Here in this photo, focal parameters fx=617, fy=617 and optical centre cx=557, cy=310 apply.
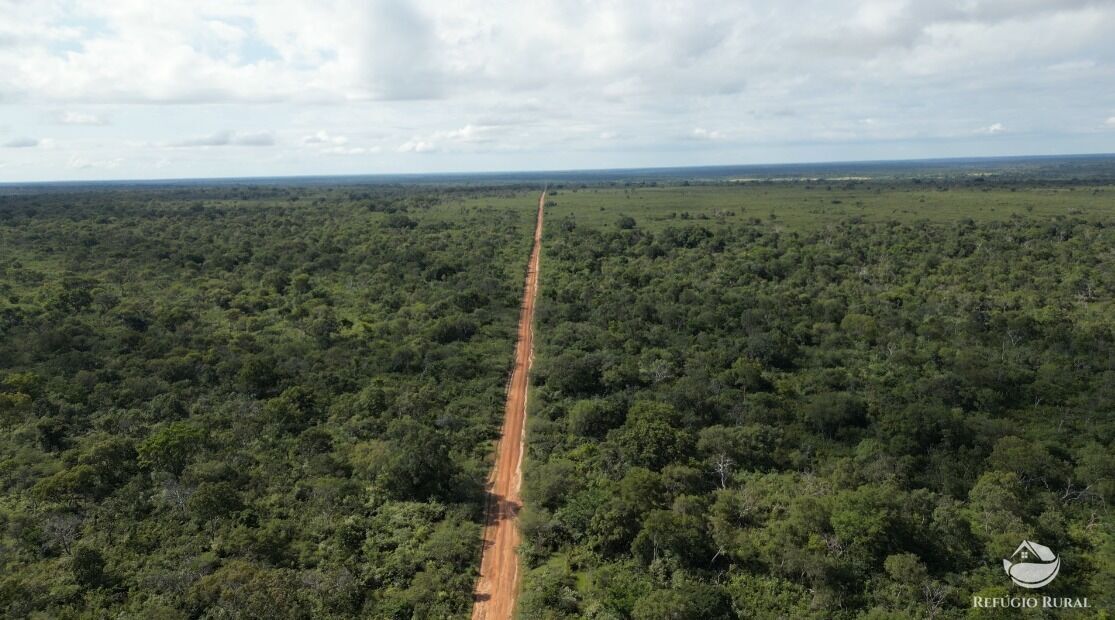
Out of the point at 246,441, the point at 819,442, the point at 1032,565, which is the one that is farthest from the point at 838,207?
the point at 246,441

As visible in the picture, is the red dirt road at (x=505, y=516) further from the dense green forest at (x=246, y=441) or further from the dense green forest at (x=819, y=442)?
the dense green forest at (x=819, y=442)

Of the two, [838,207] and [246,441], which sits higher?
[838,207]

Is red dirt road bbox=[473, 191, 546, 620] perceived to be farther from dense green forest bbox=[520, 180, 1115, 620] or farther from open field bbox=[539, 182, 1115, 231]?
open field bbox=[539, 182, 1115, 231]

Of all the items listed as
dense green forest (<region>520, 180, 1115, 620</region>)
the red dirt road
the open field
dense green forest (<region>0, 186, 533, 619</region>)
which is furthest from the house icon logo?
the open field

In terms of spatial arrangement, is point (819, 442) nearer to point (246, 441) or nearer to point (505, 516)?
point (505, 516)

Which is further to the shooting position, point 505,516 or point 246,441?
point 246,441

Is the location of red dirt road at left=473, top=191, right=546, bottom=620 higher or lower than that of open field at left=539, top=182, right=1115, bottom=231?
lower

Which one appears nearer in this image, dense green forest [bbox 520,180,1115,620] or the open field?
dense green forest [bbox 520,180,1115,620]

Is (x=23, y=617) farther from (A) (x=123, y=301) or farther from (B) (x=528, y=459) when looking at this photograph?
(A) (x=123, y=301)
